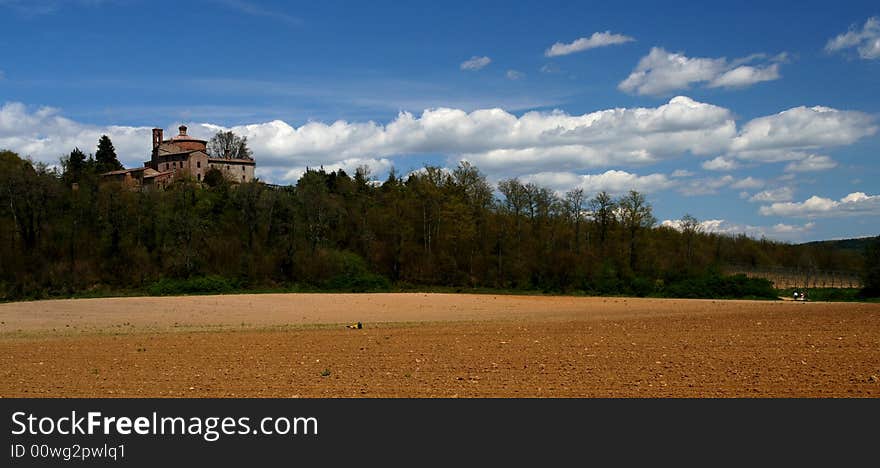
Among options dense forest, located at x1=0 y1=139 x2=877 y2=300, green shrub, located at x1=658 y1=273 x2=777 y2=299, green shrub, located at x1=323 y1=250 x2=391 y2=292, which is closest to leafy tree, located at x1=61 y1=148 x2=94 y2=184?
dense forest, located at x1=0 y1=139 x2=877 y2=300

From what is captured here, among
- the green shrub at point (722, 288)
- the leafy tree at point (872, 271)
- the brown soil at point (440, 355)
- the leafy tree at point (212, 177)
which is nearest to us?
the brown soil at point (440, 355)

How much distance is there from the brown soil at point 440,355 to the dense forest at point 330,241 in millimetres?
25768

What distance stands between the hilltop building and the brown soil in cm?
7466

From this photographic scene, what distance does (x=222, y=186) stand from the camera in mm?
94562

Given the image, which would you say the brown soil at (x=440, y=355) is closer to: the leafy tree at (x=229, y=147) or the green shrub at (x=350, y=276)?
the green shrub at (x=350, y=276)

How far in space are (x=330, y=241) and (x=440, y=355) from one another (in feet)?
209

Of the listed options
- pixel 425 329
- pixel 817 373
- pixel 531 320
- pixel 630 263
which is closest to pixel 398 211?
pixel 630 263

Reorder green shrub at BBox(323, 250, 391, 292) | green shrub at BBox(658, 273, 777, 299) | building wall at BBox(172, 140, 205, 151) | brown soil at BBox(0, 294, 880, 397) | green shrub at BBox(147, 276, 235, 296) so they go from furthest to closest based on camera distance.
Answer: building wall at BBox(172, 140, 205, 151), green shrub at BBox(323, 250, 391, 292), green shrub at BBox(658, 273, 777, 299), green shrub at BBox(147, 276, 235, 296), brown soil at BBox(0, 294, 880, 397)

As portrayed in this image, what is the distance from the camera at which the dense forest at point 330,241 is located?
2926 inches

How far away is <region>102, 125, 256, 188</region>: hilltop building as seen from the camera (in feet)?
396

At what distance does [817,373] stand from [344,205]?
78.3 meters

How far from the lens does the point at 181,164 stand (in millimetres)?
126750

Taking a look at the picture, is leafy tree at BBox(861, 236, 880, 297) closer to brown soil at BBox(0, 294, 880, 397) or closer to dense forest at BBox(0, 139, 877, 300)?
dense forest at BBox(0, 139, 877, 300)

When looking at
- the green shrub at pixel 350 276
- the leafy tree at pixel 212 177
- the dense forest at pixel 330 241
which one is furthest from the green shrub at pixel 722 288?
the leafy tree at pixel 212 177
